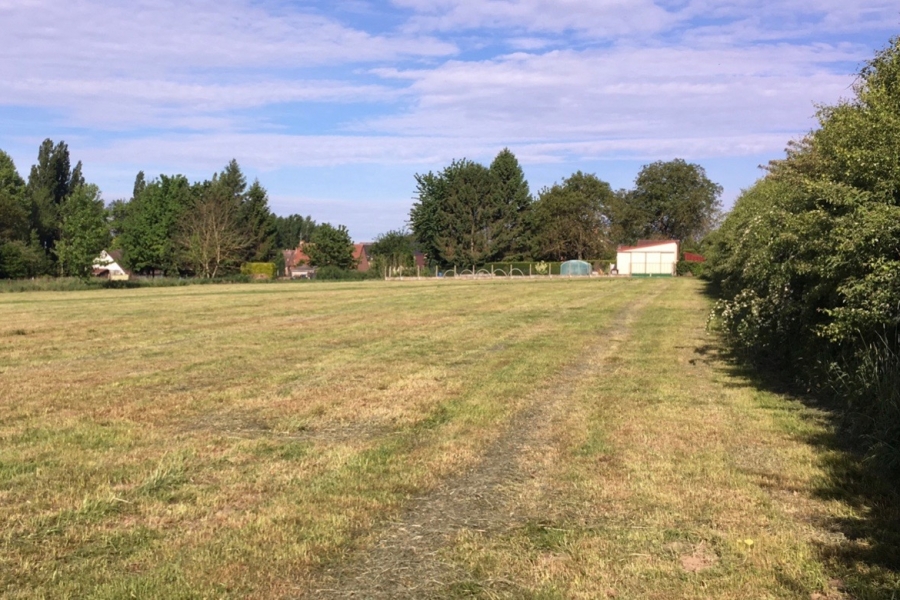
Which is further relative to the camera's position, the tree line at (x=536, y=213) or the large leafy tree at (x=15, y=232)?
the tree line at (x=536, y=213)

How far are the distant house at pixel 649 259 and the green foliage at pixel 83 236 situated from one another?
48522mm

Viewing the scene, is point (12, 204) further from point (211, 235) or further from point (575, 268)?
point (575, 268)

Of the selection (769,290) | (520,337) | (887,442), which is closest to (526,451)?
(887,442)

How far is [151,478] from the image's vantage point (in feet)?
18.5

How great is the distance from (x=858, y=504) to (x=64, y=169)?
10377 cm

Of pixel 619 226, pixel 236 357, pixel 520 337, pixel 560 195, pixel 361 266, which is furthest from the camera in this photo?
pixel 361 266

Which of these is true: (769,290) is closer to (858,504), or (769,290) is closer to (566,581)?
(858,504)

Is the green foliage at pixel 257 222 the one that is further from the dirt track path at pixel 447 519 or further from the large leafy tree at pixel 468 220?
the dirt track path at pixel 447 519

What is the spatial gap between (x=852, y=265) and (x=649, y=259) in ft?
232

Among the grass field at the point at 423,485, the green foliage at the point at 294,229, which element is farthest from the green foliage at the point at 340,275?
the green foliage at the point at 294,229

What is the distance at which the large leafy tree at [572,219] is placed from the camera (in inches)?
3455

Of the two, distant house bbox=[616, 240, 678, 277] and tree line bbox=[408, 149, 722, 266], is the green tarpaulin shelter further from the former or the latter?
tree line bbox=[408, 149, 722, 266]

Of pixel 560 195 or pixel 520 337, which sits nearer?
pixel 520 337

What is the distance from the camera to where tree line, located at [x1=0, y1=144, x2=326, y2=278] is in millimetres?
67969
